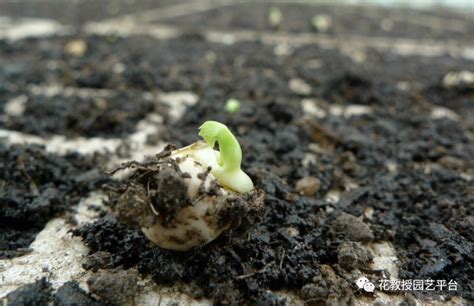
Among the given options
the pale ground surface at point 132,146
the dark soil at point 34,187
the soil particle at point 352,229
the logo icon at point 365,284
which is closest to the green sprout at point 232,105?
the pale ground surface at point 132,146

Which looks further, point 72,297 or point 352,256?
point 352,256

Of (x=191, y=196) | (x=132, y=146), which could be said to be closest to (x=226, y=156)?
(x=191, y=196)

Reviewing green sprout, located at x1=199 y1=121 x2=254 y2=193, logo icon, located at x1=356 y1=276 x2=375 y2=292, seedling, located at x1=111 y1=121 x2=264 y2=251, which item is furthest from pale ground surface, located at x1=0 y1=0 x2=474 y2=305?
green sprout, located at x1=199 y1=121 x2=254 y2=193

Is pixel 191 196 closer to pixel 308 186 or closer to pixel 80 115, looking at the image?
pixel 308 186

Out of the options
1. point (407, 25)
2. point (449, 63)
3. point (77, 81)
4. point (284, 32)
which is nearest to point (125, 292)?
point (77, 81)

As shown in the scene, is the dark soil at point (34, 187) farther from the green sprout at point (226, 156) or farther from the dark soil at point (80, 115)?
the green sprout at point (226, 156)

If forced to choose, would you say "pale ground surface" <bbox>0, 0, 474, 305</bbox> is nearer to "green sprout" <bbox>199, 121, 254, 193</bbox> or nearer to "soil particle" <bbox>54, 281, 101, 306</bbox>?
"soil particle" <bbox>54, 281, 101, 306</bbox>

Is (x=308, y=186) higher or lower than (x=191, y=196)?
lower

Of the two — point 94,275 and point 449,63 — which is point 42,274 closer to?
point 94,275
